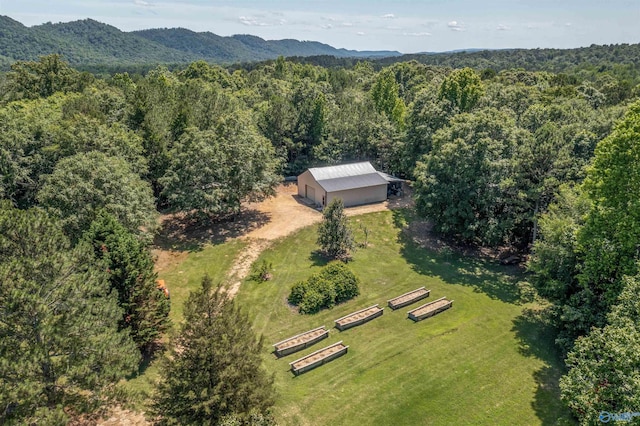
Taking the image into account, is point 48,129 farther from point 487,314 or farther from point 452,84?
point 452,84

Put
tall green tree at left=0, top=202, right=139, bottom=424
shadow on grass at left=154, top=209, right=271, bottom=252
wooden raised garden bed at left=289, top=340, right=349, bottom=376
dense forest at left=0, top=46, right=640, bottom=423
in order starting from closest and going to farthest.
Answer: tall green tree at left=0, top=202, right=139, bottom=424, dense forest at left=0, top=46, right=640, bottom=423, wooden raised garden bed at left=289, top=340, right=349, bottom=376, shadow on grass at left=154, top=209, right=271, bottom=252

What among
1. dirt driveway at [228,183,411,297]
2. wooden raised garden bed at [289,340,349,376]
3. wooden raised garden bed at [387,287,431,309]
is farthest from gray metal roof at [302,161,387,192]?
wooden raised garden bed at [289,340,349,376]

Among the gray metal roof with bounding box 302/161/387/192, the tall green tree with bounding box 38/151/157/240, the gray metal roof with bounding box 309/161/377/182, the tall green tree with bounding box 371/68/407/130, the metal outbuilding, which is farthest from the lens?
the tall green tree with bounding box 371/68/407/130

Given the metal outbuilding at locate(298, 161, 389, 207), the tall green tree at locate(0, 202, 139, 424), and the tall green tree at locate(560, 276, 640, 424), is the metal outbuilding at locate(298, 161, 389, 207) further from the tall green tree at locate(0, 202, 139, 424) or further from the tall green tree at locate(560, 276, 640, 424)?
the tall green tree at locate(560, 276, 640, 424)

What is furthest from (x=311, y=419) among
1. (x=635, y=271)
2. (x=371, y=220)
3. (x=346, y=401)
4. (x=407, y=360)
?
(x=371, y=220)

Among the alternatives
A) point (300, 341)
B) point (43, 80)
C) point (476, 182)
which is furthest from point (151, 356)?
point (43, 80)

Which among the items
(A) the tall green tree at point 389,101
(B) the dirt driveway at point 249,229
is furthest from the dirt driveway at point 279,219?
(A) the tall green tree at point 389,101

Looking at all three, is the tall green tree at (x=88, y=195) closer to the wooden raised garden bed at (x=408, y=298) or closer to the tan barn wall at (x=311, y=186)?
the wooden raised garden bed at (x=408, y=298)
